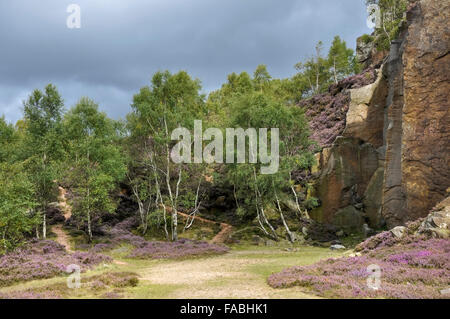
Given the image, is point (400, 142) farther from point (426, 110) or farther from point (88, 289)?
point (88, 289)

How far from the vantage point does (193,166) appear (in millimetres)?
37312

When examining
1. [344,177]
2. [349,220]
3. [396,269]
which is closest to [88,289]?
[396,269]

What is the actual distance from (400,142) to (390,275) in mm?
17495

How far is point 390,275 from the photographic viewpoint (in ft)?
39.5

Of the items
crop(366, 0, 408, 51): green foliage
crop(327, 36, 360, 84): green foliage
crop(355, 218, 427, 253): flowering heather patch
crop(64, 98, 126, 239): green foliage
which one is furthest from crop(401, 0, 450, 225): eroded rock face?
crop(327, 36, 360, 84): green foliage

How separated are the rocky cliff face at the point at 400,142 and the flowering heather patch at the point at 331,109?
15.7 ft

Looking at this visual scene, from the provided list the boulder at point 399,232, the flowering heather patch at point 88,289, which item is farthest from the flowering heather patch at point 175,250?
Answer: the boulder at point 399,232

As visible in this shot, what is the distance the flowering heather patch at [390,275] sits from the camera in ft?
33.6

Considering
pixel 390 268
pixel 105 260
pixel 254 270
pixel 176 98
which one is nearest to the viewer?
pixel 390 268

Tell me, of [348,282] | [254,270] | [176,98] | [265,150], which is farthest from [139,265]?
[176,98]

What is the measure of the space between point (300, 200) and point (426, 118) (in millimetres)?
16459

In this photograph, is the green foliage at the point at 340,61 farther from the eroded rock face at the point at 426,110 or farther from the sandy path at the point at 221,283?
the sandy path at the point at 221,283

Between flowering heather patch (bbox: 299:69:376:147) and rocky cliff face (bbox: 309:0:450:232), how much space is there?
188 inches

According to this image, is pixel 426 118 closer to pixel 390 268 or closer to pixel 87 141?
pixel 390 268
